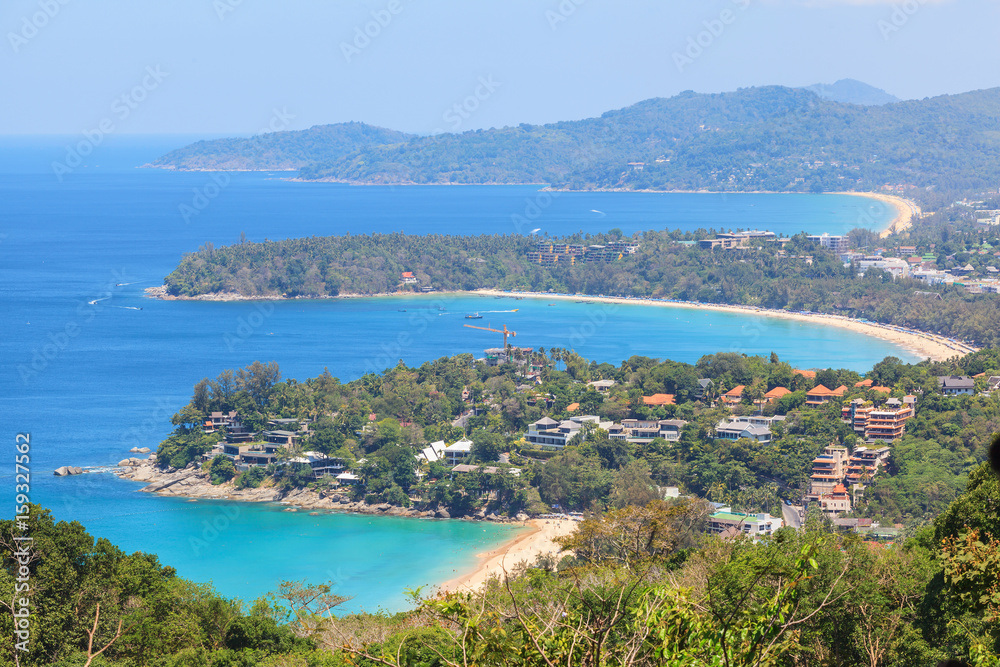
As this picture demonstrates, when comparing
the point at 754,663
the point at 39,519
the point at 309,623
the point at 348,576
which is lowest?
the point at 348,576

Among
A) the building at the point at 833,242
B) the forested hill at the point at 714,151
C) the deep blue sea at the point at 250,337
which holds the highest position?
the forested hill at the point at 714,151

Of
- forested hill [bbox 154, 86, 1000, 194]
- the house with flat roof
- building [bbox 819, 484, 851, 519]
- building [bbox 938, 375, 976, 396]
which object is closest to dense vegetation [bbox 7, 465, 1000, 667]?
building [bbox 819, 484, 851, 519]

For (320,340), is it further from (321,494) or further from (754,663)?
(754,663)

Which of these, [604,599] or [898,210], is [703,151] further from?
[604,599]

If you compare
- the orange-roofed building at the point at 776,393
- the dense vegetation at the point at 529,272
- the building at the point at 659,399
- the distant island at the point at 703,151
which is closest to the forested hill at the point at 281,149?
the distant island at the point at 703,151

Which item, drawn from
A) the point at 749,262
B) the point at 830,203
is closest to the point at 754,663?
the point at 749,262

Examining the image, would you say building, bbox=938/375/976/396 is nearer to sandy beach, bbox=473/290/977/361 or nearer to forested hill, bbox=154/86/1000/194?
sandy beach, bbox=473/290/977/361

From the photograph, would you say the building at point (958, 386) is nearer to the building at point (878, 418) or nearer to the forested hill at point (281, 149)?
the building at point (878, 418)
